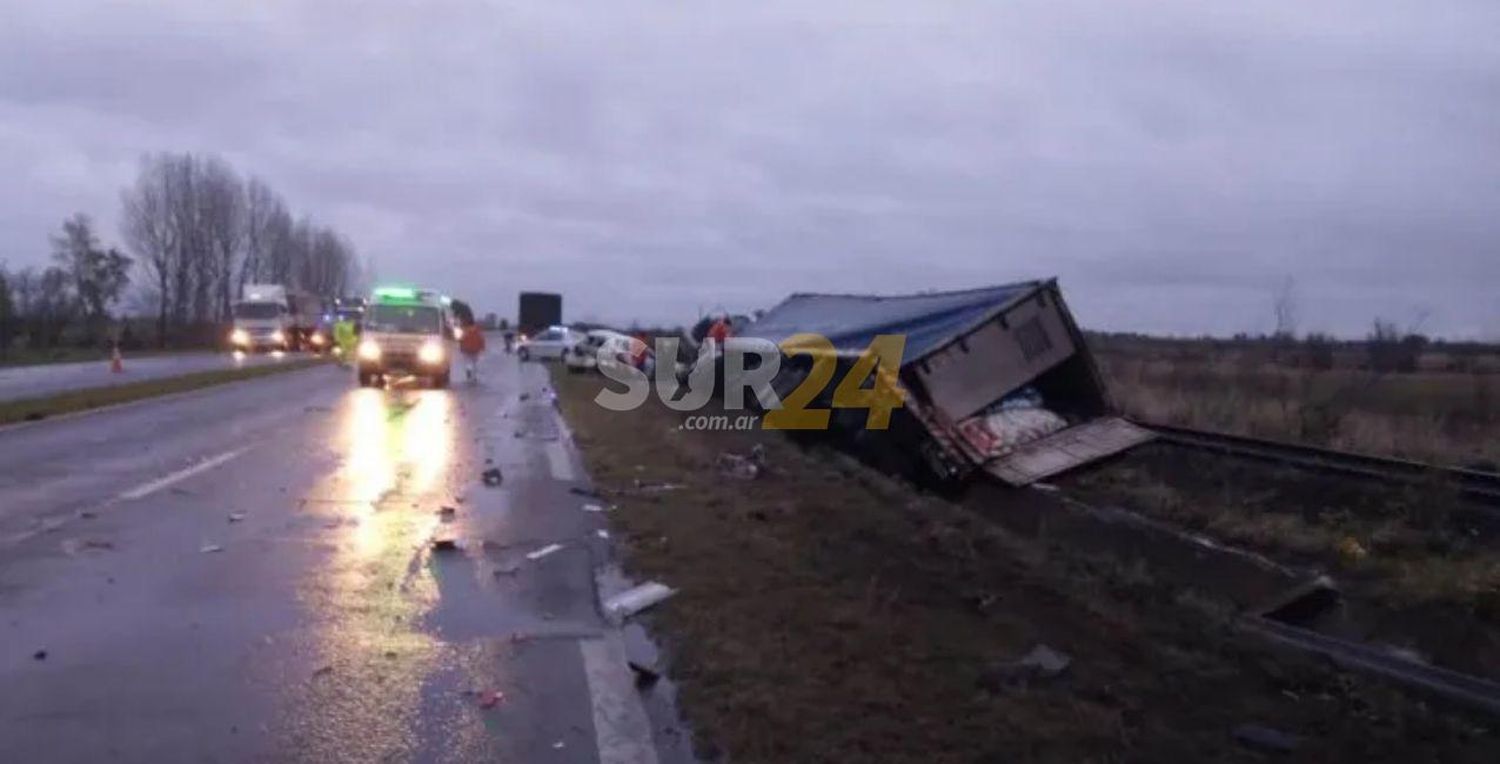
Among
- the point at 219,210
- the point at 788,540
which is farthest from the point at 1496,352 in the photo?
the point at 219,210

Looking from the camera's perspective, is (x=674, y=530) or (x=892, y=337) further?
(x=892, y=337)

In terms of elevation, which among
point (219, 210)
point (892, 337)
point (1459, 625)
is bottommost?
point (1459, 625)

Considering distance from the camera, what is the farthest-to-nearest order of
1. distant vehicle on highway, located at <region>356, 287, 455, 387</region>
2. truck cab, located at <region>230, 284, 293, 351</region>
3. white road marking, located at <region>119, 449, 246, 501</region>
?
1. truck cab, located at <region>230, 284, 293, 351</region>
2. distant vehicle on highway, located at <region>356, 287, 455, 387</region>
3. white road marking, located at <region>119, 449, 246, 501</region>

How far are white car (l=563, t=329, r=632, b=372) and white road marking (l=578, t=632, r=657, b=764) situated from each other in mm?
34320

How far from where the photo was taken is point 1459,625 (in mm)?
9453

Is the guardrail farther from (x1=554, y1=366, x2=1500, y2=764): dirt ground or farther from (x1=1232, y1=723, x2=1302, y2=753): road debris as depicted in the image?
(x1=1232, y1=723, x2=1302, y2=753): road debris

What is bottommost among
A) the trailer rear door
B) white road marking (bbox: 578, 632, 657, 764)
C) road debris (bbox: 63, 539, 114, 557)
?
white road marking (bbox: 578, 632, 657, 764)

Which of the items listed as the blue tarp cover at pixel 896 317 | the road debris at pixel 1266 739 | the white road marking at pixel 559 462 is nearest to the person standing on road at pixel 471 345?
the blue tarp cover at pixel 896 317

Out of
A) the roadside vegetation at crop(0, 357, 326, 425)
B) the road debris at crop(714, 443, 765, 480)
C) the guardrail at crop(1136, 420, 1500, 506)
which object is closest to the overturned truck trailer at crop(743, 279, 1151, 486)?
the guardrail at crop(1136, 420, 1500, 506)

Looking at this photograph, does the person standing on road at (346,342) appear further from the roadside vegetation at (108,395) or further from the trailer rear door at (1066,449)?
the trailer rear door at (1066,449)

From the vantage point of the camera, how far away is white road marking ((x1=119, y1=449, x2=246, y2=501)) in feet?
42.5

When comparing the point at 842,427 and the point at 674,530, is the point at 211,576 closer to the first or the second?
the point at 674,530

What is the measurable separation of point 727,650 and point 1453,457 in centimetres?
1329

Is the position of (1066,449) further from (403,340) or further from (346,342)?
(346,342)
